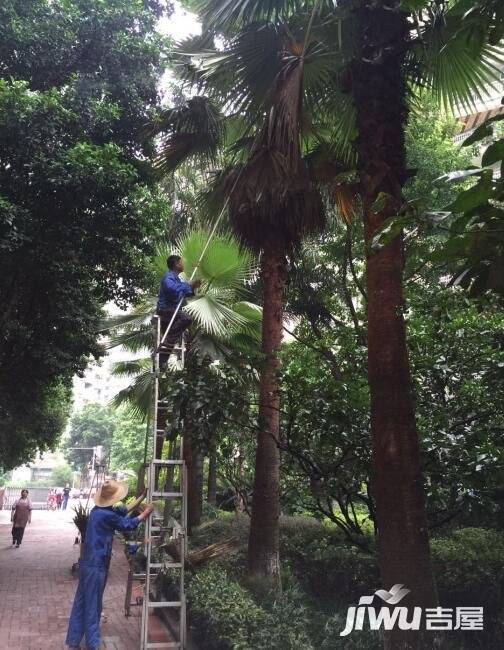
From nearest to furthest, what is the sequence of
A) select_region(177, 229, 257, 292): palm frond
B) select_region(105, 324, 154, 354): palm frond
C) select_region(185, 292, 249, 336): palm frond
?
select_region(185, 292, 249, 336): palm frond
select_region(177, 229, 257, 292): palm frond
select_region(105, 324, 154, 354): palm frond

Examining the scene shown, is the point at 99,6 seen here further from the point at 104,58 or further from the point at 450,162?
the point at 450,162

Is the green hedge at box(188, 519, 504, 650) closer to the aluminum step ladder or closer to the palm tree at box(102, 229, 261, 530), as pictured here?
the aluminum step ladder

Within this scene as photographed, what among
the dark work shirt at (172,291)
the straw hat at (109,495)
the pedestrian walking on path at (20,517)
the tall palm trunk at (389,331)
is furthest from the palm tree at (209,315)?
the pedestrian walking on path at (20,517)

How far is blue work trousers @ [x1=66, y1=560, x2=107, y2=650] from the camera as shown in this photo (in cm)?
477

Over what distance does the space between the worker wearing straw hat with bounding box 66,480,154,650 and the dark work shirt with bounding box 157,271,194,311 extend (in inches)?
93.4

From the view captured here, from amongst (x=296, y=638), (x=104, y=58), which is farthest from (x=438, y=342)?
(x=104, y=58)

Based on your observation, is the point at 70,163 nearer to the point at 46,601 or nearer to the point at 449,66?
the point at 449,66

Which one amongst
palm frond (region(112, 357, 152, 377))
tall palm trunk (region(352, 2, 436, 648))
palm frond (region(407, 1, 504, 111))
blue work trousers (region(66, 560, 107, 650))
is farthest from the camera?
palm frond (region(112, 357, 152, 377))

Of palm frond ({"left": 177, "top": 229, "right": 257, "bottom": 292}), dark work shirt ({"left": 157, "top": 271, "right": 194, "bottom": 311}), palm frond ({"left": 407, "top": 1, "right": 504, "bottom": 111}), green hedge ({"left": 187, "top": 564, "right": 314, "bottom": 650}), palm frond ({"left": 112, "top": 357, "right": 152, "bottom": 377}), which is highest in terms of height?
palm frond ({"left": 407, "top": 1, "right": 504, "bottom": 111})

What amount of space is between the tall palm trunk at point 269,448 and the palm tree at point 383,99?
145cm

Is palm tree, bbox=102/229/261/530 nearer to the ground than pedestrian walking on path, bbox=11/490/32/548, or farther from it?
farther from it

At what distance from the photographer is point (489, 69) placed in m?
6.39

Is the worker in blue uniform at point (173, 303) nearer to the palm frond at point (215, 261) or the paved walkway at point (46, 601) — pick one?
the palm frond at point (215, 261)

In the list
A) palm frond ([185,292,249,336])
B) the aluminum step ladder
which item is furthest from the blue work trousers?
palm frond ([185,292,249,336])
